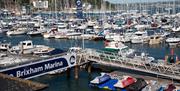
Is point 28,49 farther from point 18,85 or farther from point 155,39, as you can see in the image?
point 18,85

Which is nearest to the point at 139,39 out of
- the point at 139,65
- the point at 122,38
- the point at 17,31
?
the point at 122,38

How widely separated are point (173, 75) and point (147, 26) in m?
69.6

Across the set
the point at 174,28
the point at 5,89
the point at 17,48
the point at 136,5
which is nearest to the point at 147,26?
the point at 174,28

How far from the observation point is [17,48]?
69.8m

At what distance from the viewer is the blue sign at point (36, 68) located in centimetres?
3650

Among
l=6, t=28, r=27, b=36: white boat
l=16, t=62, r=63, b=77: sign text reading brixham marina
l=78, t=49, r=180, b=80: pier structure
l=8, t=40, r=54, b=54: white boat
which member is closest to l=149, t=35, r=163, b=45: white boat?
l=8, t=40, r=54, b=54: white boat

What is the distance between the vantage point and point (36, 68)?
38969mm

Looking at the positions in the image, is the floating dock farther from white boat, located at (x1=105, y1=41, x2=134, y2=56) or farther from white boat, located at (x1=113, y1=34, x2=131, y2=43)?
white boat, located at (x1=113, y1=34, x2=131, y2=43)

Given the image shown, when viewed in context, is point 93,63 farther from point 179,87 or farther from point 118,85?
point 179,87

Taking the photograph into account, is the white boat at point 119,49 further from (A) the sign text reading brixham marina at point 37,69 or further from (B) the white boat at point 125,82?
(A) the sign text reading brixham marina at point 37,69

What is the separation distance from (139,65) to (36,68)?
14.5 metres

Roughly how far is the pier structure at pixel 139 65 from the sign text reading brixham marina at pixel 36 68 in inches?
259

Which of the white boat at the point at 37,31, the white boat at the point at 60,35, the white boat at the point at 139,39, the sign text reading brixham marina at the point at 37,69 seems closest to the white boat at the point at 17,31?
the white boat at the point at 37,31

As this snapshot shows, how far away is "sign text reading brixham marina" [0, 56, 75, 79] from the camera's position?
36.4m
